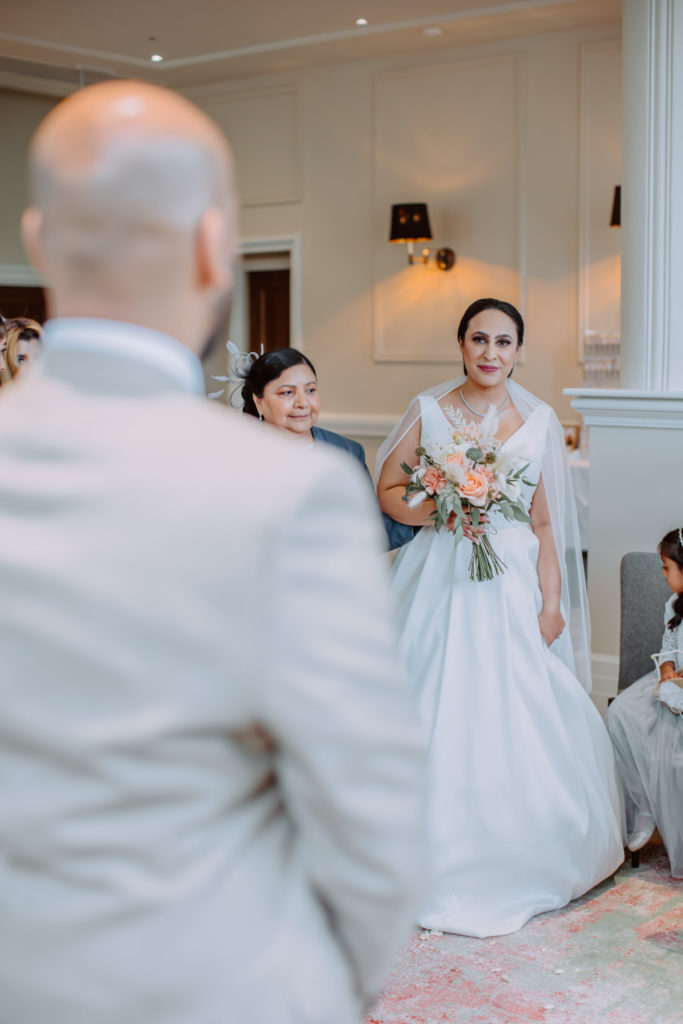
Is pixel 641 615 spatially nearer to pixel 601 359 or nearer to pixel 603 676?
pixel 603 676

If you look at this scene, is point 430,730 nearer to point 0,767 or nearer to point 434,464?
point 434,464

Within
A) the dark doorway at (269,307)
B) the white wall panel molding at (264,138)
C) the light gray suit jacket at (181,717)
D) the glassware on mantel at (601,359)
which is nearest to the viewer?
the light gray suit jacket at (181,717)

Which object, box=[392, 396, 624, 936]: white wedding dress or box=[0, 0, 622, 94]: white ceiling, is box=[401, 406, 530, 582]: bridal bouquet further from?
box=[0, 0, 622, 94]: white ceiling

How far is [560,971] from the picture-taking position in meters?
2.79

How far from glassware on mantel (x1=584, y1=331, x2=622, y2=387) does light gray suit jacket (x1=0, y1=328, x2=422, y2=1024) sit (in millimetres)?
6349

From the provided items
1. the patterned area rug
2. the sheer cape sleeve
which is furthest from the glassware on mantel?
the patterned area rug

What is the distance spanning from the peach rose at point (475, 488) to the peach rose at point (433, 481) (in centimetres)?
8

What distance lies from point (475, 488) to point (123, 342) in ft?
7.89

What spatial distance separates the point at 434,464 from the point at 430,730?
0.76 m

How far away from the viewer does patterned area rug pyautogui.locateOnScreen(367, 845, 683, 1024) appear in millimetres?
2613

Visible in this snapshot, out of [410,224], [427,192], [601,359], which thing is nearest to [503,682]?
[601,359]

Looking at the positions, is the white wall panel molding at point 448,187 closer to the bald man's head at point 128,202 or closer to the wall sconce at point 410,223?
the wall sconce at point 410,223

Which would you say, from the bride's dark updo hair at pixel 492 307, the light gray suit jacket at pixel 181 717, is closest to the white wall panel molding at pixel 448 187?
the bride's dark updo hair at pixel 492 307

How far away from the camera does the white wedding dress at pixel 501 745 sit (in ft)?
10.1
